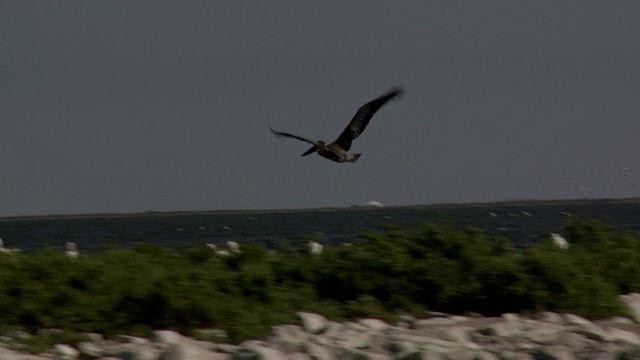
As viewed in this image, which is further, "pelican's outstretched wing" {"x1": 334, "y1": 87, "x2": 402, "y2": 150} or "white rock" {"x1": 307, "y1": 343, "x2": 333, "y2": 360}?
"pelican's outstretched wing" {"x1": 334, "y1": 87, "x2": 402, "y2": 150}

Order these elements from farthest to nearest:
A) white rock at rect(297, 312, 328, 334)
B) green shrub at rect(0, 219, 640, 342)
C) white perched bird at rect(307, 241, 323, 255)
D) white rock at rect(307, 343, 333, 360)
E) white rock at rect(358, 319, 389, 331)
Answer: white perched bird at rect(307, 241, 323, 255), white rock at rect(358, 319, 389, 331), white rock at rect(297, 312, 328, 334), green shrub at rect(0, 219, 640, 342), white rock at rect(307, 343, 333, 360)

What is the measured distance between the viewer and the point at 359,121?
15297mm

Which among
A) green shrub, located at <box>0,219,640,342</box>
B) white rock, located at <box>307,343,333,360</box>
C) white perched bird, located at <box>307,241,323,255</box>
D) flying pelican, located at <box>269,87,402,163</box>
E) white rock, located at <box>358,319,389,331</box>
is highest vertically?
Answer: flying pelican, located at <box>269,87,402,163</box>

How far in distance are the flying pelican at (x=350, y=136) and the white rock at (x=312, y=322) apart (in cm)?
315

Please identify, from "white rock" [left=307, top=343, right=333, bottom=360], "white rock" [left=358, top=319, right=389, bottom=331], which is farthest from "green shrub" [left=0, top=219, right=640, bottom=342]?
"white rock" [left=307, top=343, right=333, bottom=360]

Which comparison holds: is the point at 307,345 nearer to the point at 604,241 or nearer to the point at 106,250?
the point at 106,250

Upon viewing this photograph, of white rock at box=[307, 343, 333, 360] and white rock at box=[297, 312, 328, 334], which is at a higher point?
white rock at box=[297, 312, 328, 334]

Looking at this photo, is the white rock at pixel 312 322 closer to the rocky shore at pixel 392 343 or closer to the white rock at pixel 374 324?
the rocky shore at pixel 392 343

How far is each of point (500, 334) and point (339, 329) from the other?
1.42 m

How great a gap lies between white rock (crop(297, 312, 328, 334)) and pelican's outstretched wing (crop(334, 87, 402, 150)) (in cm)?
342

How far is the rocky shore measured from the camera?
409 inches

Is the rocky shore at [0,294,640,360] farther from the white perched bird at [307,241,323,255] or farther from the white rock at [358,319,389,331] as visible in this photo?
the white perched bird at [307,241,323,255]

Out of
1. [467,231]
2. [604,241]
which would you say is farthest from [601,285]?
[604,241]

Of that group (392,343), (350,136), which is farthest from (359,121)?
(392,343)
